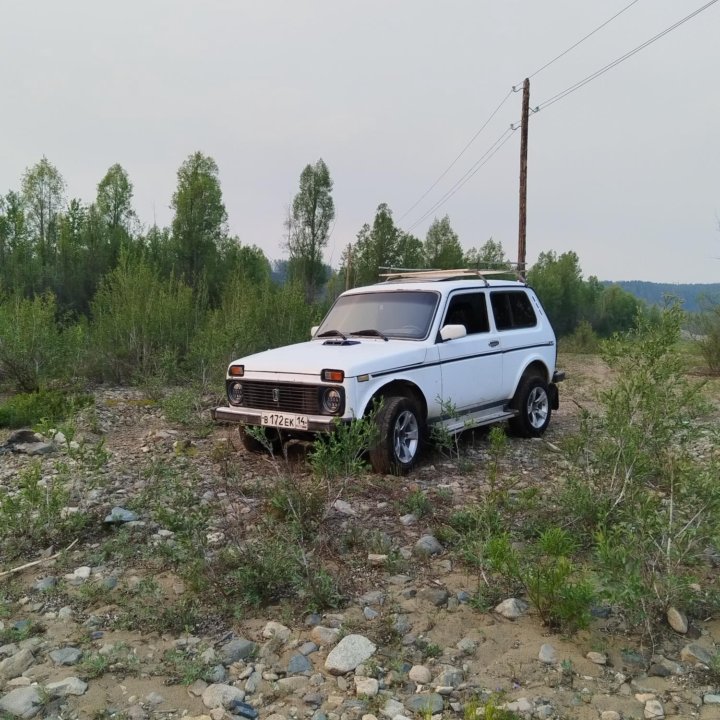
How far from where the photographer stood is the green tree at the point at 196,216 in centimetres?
3109

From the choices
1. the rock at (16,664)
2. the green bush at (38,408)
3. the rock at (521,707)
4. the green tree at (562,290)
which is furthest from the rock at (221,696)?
the green tree at (562,290)

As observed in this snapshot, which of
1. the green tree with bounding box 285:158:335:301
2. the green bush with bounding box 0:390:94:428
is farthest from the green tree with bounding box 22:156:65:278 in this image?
the green bush with bounding box 0:390:94:428

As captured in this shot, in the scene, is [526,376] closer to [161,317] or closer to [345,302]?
[345,302]

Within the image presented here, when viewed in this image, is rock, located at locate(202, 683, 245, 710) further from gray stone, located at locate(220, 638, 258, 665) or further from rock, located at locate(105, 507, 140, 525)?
rock, located at locate(105, 507, 140, 525)

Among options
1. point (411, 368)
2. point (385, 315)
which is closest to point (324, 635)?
point (411, 368)

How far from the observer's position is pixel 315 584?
3.62m

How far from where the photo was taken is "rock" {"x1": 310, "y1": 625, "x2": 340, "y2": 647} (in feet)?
10.6

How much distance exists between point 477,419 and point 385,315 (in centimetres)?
159

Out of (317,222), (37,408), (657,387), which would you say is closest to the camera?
(657,387)

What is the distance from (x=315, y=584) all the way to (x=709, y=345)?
1585cm

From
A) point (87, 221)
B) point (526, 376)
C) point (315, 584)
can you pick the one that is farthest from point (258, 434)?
point (87, 221)

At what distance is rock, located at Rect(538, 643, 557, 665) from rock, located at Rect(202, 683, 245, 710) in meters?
1.43

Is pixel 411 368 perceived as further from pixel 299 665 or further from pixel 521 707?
pixel 521 707

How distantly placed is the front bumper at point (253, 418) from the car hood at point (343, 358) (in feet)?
1.27
